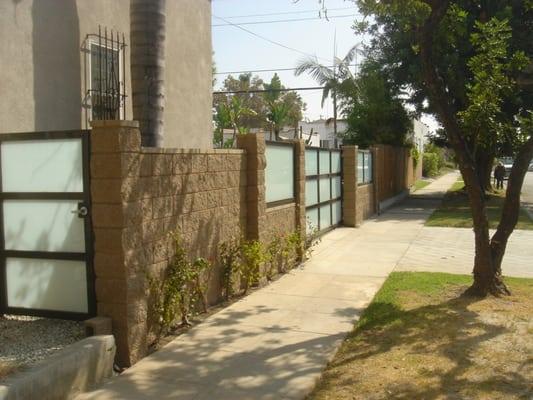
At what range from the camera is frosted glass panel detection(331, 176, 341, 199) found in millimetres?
13519

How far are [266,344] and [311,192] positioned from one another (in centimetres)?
660

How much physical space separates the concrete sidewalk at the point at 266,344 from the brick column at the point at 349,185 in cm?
506

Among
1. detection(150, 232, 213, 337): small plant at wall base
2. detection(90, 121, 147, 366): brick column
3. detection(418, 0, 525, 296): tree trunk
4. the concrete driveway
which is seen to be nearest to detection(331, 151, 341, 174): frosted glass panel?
the concrete driveway

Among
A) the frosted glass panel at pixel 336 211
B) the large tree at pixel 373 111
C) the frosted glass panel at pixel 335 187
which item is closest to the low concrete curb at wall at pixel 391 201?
the large tree at pixel 373 111

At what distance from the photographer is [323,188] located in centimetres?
1273

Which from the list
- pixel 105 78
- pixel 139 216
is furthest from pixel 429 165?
pixel 139 216

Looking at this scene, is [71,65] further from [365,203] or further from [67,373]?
[365,203]

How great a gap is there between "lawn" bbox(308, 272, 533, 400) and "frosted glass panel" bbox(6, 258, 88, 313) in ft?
7.26

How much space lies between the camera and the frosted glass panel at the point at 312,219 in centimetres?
1142

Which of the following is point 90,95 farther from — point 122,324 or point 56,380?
point 56,380

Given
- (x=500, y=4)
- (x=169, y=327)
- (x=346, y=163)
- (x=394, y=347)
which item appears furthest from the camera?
(x=500, y=4)

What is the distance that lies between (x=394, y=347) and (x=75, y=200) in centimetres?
307

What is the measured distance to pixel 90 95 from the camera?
8617mm

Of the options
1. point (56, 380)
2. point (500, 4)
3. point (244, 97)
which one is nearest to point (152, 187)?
point (56, 380)
